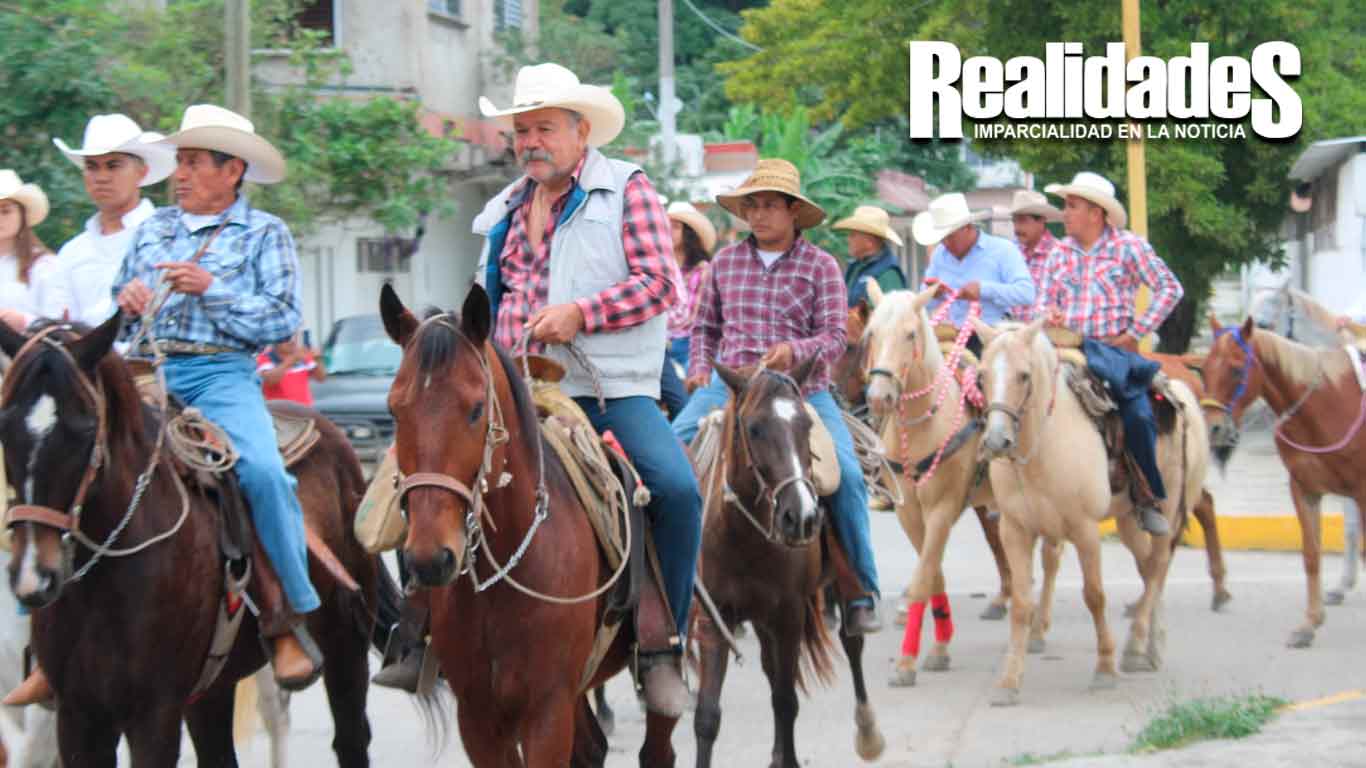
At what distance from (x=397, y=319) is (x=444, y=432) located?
0.49 m

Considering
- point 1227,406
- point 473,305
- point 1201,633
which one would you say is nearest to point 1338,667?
point 1201,633

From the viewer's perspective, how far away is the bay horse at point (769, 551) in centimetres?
725

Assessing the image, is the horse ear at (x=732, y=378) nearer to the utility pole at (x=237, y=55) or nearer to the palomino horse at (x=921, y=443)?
the palomino horse at (x=921, y=443)

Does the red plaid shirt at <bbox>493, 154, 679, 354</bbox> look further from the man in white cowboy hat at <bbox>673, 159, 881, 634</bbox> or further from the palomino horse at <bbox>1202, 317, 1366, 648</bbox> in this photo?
the palomino horse at <bbox>1202, 317, 1366, 648</bbox>

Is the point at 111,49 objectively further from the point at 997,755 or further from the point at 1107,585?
the point at 997,755

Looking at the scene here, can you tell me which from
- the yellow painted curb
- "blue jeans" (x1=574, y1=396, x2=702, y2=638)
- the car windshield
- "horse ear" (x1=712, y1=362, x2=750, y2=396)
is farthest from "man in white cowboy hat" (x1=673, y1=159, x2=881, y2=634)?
the car windshield

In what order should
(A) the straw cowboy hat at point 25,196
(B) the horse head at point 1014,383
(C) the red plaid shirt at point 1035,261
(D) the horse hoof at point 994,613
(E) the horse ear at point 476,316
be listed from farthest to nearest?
(D) the horse hoof at point 994,613 → (C) the red plaid shirt at point 1035,261 → (B) the horse head at point 1014,383 → (A) the straw cowboy hat at point 25,196 → (E) the horse ear at point 476,316

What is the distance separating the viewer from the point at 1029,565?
971cm

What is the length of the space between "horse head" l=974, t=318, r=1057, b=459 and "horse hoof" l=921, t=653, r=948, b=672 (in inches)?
59.1

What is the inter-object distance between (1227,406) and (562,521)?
7642mm

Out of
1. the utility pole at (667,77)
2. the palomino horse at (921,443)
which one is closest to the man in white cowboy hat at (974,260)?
the palomino horse at (921,443)

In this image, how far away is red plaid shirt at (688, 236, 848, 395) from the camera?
26.7 feet

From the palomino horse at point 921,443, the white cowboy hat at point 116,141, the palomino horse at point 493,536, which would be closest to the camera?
the palomino horse at point 493,536

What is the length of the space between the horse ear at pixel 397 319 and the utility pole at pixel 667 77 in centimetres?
2191
